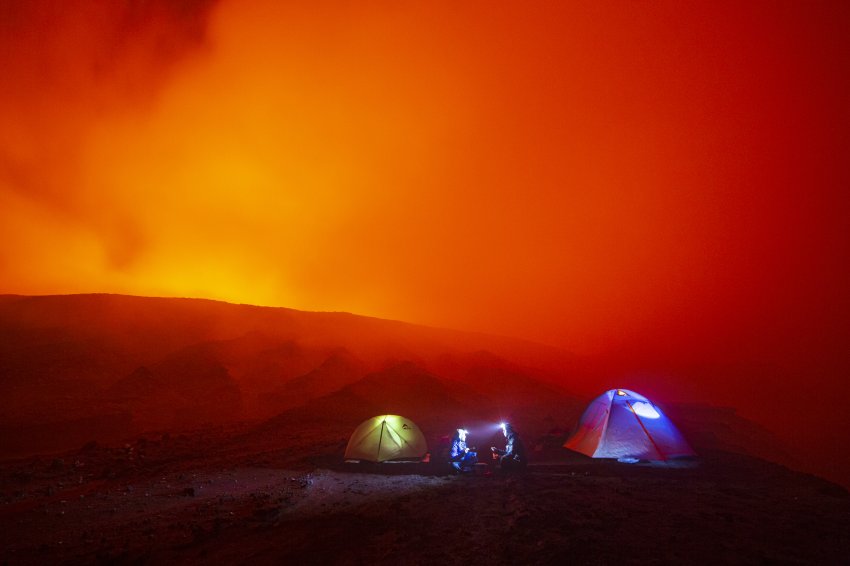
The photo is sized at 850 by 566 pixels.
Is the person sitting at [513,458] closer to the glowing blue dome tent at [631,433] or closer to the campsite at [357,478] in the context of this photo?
the campsite at [357,478]

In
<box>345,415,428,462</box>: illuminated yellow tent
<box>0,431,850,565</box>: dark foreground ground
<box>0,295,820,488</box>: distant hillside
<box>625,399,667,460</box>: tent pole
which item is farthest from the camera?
<box>0,295,820,488</box>: distant hillside

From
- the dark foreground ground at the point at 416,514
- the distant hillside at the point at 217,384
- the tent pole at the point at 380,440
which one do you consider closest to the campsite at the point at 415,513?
the dark foreground ground at the point at 416,514

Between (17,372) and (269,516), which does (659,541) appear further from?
(17,372)

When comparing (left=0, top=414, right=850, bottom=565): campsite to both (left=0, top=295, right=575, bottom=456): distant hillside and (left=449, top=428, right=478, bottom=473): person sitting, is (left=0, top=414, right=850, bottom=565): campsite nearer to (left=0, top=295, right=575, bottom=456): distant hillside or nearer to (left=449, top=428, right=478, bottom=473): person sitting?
(left=449, top=428, right=478, bottom=473): person sitting

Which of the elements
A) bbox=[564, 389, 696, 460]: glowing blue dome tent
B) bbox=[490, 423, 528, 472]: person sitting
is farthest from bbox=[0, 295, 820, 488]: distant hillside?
bbox=[490, 423, 528, 472]: person sitting

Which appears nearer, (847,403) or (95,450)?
(95,450)

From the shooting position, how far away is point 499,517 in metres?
9.81

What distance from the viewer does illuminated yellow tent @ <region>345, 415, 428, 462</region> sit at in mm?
15883

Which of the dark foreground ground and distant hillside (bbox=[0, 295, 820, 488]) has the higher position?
distant hillside (bbox=[0, 295, 820, 488])

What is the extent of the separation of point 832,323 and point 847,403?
80.6 meters

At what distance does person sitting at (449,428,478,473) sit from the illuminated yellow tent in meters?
1.66

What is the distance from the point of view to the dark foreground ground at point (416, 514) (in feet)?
26.2

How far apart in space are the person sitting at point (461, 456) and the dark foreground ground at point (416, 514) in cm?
59

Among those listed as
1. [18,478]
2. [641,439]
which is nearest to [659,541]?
[641,439]
